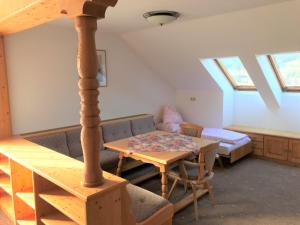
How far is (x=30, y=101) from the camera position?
3602 millimetres

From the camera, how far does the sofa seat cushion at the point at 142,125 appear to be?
15.0 ft

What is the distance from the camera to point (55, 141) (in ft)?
11.7

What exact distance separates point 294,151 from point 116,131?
3045mm

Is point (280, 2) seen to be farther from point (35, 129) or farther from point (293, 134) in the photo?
point (35, 129)

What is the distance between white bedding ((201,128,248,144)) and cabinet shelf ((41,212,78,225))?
10.3 ft

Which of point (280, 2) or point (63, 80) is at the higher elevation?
point (280, 2)

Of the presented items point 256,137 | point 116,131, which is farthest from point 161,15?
point 256,137

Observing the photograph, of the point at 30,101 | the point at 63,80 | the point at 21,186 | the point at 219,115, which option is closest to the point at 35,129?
the point at 30,101

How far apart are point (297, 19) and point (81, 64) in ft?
8.53

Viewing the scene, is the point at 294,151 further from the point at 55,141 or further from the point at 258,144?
the point at 55,141

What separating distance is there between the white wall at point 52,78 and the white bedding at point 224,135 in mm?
1644

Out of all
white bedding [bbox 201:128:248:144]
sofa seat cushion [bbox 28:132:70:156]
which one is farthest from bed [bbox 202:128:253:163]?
sofa seat cushion [bbox 28:132:70:156]

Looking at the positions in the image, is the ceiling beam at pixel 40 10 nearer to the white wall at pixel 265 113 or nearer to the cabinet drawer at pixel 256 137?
the cabinet drawer at pixel 256 137

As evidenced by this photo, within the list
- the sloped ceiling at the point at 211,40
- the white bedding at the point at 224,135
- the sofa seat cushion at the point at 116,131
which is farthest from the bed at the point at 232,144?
the sofa seat cushion at the point at 116,131
